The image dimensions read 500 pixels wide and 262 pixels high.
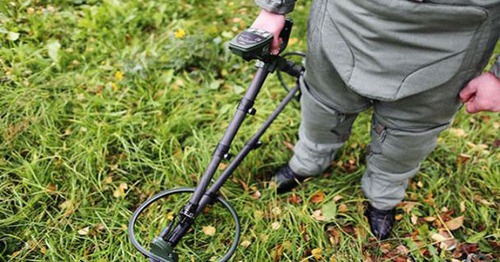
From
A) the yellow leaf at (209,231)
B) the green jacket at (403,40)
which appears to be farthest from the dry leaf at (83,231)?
the green jacket at (403,40)

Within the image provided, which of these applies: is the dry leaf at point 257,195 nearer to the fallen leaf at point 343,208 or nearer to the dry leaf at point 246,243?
the dry leaf at point 246,243

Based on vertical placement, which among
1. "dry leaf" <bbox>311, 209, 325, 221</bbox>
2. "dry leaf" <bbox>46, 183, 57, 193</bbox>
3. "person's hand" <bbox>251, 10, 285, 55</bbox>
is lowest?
"dry leaf" <bbox>46, 183, 57, 193</bbox>

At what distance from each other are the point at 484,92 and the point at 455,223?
975 millimetres

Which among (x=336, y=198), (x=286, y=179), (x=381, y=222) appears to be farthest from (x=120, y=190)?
(x=381, y=222)

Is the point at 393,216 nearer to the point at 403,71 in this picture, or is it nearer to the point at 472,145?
the point at 472,145

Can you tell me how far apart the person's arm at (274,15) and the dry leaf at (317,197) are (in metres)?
0.96

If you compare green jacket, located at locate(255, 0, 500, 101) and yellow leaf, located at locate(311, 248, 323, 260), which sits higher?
green jacket, located at locate(255, 0, 500, 101)

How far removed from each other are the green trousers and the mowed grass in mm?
506

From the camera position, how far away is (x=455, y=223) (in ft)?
6.36

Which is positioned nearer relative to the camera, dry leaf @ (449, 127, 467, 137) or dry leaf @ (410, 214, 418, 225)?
dry leaf @ (410, 214, 418, 225)

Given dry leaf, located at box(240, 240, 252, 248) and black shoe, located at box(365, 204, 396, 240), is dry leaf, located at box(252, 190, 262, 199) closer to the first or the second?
dry leaf, located at box(240, 240, 252, 248)

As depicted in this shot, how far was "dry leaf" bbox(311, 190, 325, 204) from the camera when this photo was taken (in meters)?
2.04

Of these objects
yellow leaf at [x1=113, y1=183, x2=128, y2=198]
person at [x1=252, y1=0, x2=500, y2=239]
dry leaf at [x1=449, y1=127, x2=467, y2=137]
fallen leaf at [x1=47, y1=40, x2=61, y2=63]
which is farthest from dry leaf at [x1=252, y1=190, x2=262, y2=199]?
fallen leaf at [x1=47, y1=40, x2=61, y2=63]

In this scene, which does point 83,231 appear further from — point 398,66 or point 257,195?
point 398,66
